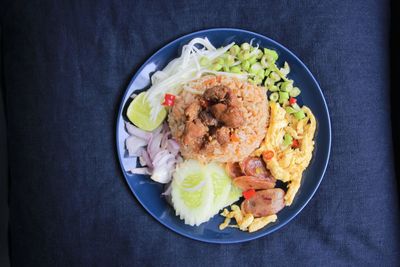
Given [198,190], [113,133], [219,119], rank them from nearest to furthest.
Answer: [219,119] < [198,190] < [113,133]

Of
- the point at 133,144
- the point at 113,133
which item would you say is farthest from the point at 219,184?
the point at 113,133

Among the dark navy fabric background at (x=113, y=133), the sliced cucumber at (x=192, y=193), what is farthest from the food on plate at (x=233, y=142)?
the dark navy fabric background at (x=113, y=133)

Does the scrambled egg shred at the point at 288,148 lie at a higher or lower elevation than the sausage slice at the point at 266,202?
higher

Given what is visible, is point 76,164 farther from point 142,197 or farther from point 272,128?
point 272,128

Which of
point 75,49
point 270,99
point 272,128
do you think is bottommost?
point 272,128

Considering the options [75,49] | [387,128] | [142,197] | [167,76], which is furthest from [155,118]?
[387,128]

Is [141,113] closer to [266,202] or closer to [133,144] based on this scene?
[133,144]

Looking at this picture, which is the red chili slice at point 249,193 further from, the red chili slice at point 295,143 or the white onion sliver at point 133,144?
the white onion sliver at point 133,144

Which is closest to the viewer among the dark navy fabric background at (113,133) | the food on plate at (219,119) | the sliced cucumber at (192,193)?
the food on plate at (219,119)
